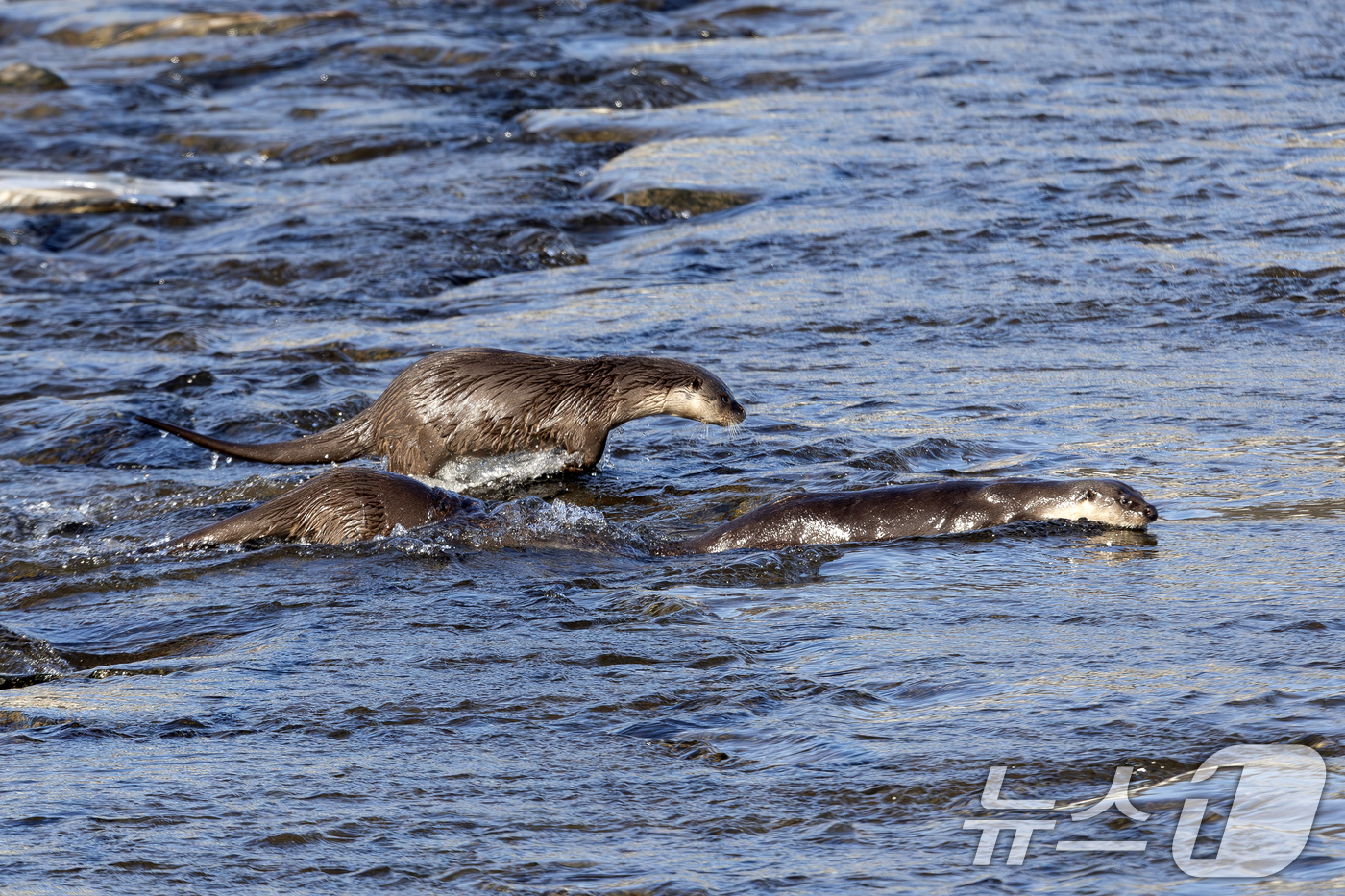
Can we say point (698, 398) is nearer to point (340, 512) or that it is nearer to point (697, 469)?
point (697, 469)

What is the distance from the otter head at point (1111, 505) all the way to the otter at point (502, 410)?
1.47 m

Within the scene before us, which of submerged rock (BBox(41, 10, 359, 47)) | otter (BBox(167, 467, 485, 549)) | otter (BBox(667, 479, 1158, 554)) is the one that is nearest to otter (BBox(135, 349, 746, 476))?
otter (BBox(167, 467, 485, 549))

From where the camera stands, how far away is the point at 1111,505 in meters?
4.31

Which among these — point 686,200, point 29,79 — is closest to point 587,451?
point 686,200

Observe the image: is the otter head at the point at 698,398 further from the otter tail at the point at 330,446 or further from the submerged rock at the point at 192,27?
the submerged rock at the point at 192,27

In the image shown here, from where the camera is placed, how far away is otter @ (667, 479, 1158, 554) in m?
4.32

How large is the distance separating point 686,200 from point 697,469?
406 centimetres

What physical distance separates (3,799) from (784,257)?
219 inches

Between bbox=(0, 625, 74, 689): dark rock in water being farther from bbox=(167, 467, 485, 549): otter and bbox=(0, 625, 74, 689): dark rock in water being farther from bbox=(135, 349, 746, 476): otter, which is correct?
bbox=(135, 349, 746, 476): otter

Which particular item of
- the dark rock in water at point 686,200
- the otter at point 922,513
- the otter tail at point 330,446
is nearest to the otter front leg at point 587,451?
the otter tail at point 330,446

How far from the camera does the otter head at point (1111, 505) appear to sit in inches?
170

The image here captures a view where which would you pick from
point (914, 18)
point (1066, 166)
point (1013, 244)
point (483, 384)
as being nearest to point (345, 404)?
point (483, 384)

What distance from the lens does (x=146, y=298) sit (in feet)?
26.7

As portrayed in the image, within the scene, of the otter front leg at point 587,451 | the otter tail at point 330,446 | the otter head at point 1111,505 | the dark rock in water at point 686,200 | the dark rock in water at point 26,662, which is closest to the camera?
the dark rock in water at point 26,662
